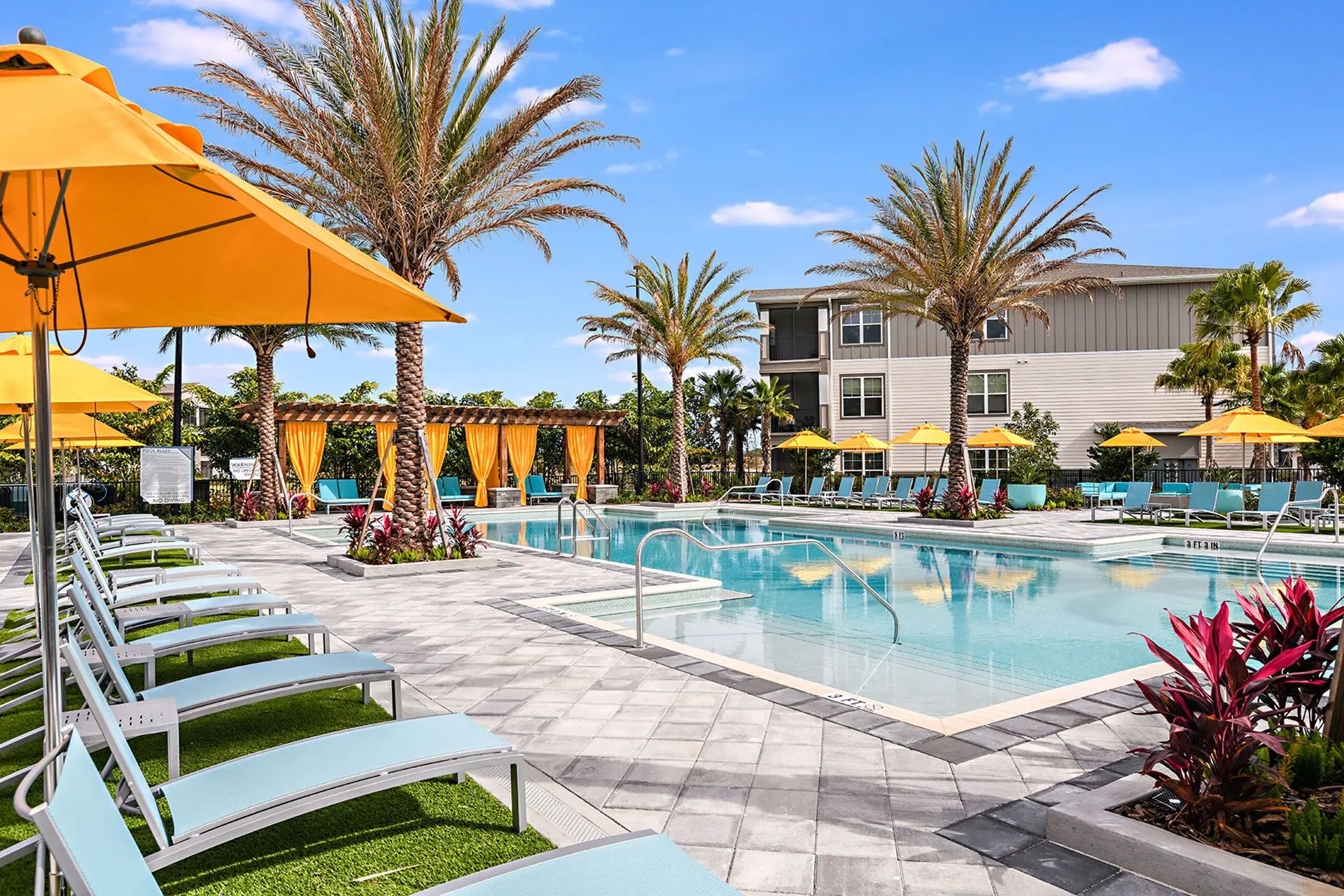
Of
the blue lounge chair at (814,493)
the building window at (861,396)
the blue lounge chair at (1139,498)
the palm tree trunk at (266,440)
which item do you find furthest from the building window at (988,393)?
the palm tree trunk at (266,440)

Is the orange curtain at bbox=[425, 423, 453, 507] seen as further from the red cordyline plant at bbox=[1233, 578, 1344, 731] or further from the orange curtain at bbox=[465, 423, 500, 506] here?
the red cordyline plant at bbox=[1233, 578, 1344, 731]

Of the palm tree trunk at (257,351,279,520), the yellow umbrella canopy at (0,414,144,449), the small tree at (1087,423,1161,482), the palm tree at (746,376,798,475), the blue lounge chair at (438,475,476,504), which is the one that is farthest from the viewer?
the palm tree at (746,376,798,475)

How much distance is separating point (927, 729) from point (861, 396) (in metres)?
29.0

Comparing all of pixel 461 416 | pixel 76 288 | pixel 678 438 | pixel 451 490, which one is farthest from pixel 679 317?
pixel 76 288

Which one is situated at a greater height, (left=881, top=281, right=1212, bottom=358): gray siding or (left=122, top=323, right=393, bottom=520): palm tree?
(left=881, top=281, right=1212, bottom=358): gray siding

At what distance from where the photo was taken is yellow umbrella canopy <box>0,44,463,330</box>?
2426mm

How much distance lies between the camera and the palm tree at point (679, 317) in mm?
25641

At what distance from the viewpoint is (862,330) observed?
33031mm

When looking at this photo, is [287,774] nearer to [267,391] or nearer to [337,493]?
[267,391]

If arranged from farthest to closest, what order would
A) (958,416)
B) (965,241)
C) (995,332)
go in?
(995,332) < (958,416) < (965,241)

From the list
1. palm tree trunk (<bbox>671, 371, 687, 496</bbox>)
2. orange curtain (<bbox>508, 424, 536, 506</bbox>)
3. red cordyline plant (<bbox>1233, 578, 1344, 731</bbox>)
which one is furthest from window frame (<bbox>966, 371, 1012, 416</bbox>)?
red cordyline plant (<bbox>1233, 578, 1344, 731</bbox>)

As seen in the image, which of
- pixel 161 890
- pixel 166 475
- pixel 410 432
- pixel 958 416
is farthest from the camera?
pixel 166 475

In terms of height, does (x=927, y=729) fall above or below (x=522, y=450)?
below

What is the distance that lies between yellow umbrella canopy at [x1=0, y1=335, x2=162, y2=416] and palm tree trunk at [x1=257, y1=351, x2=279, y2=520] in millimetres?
14657
